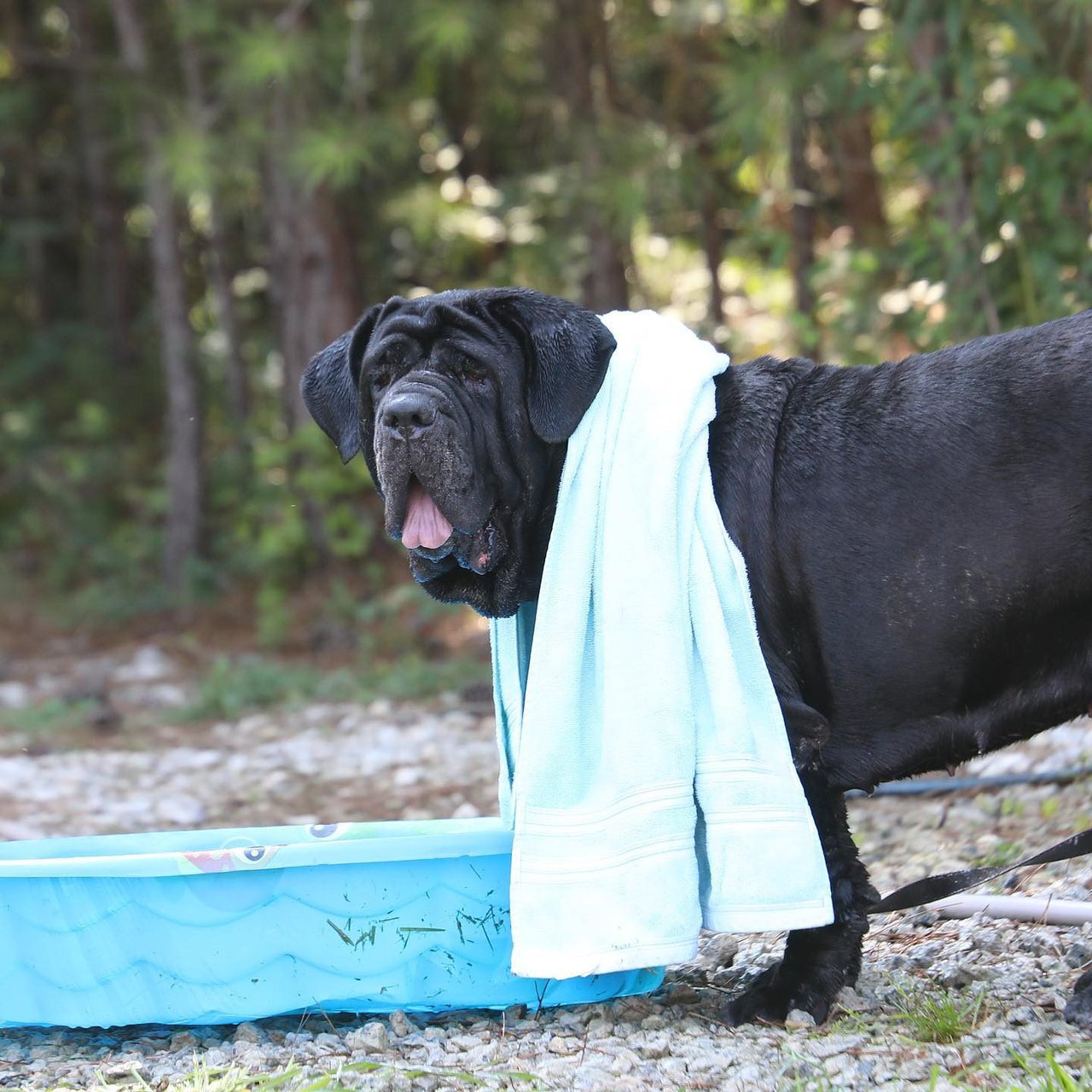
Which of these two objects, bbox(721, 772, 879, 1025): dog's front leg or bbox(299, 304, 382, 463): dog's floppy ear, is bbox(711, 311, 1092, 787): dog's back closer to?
bbox(721, 772, 879, 1025): dog's front leg

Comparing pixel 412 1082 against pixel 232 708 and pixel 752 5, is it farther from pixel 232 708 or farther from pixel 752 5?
pixel 752 5

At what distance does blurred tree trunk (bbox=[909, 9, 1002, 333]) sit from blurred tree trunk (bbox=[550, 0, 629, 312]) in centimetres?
242

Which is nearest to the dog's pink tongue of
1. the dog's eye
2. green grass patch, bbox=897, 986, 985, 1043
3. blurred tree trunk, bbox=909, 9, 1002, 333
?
the dog's eye

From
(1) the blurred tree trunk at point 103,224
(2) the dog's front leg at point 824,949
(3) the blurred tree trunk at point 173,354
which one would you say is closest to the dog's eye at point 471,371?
(2) the dog's front leg at point 824,949

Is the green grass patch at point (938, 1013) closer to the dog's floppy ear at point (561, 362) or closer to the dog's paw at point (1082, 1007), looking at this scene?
the dog's paw at point (1082, 1007)

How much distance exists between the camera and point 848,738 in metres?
2.74

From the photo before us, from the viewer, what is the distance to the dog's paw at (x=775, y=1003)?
276 cm

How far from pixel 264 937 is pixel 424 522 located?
904 millimetres

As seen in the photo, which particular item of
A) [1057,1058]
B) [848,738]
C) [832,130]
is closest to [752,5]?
[832,130]

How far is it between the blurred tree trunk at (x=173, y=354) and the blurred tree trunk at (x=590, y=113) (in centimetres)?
270

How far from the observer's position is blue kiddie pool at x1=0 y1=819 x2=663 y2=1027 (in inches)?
108

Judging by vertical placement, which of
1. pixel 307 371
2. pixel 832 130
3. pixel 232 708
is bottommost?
pixel 232 708

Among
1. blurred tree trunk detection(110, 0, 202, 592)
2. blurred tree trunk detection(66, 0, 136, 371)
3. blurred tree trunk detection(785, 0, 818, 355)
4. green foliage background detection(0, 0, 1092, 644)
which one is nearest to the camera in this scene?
green foliage background detection(0, 0, 1092, 644)

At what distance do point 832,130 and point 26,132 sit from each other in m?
7.18
